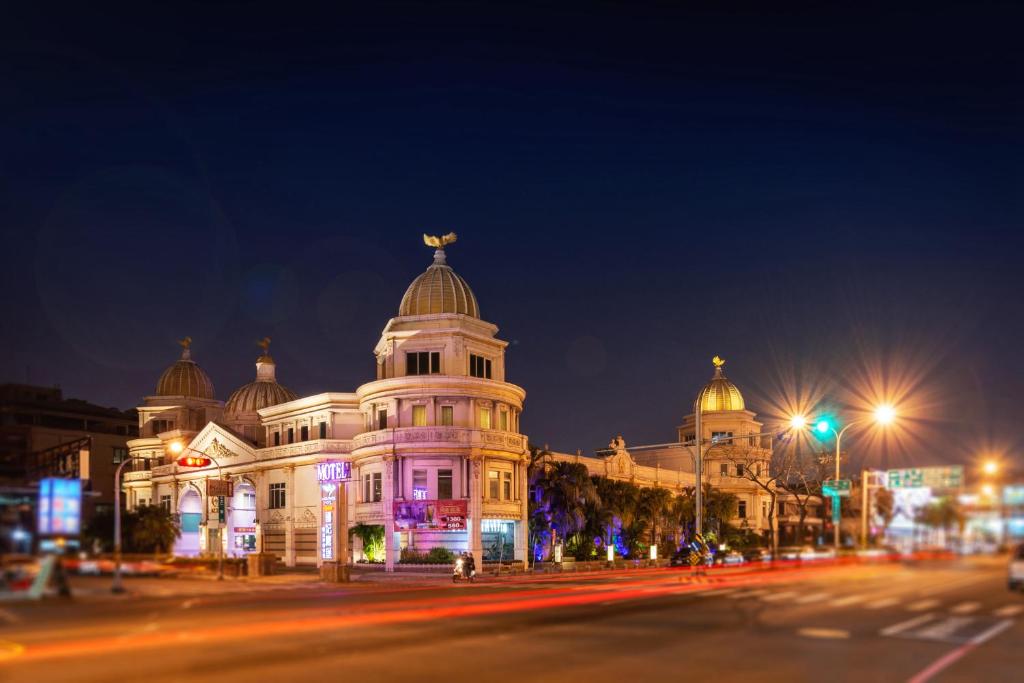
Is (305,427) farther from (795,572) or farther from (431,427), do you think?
(795,572)

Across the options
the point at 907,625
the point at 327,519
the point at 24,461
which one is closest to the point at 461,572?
the point at 327,519

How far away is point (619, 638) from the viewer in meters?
19.5

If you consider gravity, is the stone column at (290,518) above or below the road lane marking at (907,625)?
below

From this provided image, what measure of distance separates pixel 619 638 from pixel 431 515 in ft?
148

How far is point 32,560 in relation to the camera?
53.3ft

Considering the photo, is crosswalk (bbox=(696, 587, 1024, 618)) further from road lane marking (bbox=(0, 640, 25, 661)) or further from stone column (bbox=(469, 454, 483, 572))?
stone column (bbox=(469, 454, 483, 572))

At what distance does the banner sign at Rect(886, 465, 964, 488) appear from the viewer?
14.6m

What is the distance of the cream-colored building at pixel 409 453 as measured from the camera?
64875 mm

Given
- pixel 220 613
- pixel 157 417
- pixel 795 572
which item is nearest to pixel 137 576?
pixel 220 613

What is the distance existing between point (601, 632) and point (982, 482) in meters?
9.14

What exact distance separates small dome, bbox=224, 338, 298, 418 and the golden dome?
2923cm

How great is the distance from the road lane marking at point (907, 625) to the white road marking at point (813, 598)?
1808 mm

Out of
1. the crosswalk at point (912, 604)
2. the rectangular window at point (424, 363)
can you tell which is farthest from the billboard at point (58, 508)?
the rectangular window at point (424, 363)

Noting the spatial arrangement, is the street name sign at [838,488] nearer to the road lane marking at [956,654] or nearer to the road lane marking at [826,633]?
the road lane marking at [826,633]
